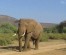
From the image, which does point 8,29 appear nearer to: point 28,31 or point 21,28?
point 28,31

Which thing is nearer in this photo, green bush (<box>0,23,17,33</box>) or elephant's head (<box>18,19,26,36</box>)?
elephant's head (<box>18,19,26,36</box>)

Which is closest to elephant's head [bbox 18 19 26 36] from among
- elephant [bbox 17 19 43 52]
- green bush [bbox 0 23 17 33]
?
elephant [bbox 17 19 43 52]

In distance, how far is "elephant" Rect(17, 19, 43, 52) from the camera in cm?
2402

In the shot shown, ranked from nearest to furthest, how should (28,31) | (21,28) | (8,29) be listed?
(21,28) → (28,31) → (8,29)

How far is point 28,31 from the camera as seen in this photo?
2480cm

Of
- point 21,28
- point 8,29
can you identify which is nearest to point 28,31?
point 21,28

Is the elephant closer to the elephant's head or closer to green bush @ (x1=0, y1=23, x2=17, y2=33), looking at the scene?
the elephant's head

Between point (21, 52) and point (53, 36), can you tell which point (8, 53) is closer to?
point (21, 52)

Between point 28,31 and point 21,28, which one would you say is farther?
point 28,31

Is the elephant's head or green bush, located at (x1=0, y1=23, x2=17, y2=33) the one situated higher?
green bush, located at (x1=0, y1=23, x2=17, y2=33)

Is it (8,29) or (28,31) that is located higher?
(8,29)

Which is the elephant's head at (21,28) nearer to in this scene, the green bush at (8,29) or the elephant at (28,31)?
the elephant at (28,31)

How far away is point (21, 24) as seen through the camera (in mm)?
24156

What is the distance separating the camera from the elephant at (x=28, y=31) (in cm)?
2402
